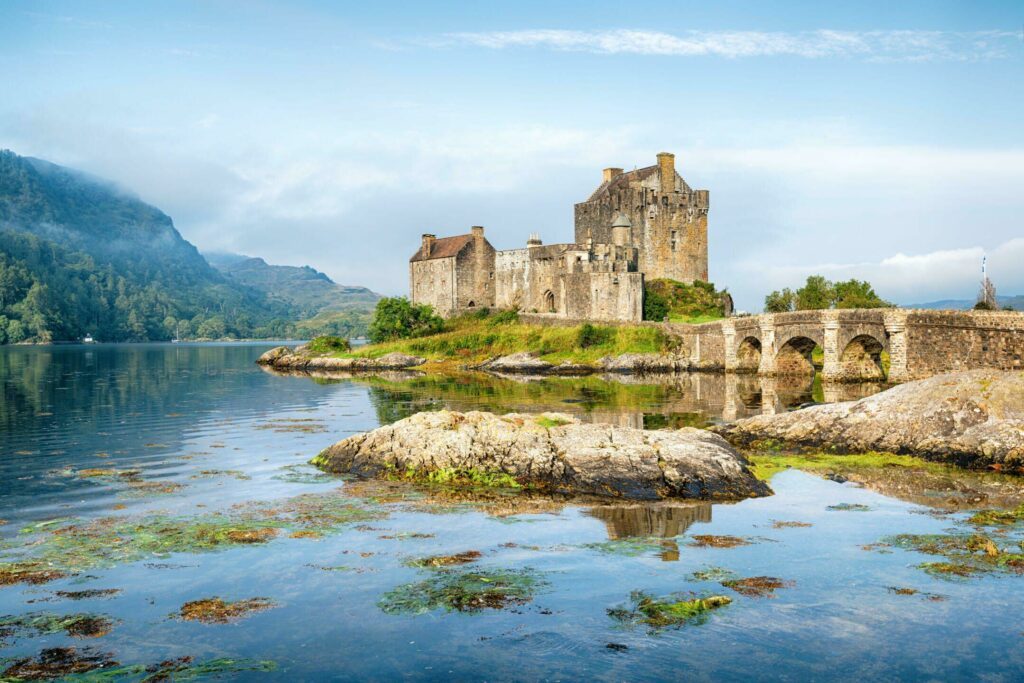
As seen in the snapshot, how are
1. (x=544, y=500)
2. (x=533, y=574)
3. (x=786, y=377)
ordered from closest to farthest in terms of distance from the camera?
(x=533, y=574)
(x=544, y=500)
(x=786, y=377)

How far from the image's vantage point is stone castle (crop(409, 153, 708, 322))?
221ft

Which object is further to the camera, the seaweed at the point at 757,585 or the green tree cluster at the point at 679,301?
the green tree cluster at the point at 679,301

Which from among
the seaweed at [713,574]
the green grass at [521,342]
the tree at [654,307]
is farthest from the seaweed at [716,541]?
the tree at [654,307]

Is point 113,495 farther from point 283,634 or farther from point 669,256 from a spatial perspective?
point 669,256

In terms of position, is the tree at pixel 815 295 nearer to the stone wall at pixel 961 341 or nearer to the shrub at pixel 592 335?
the shrub at pixel 592 335

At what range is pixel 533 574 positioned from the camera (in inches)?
460

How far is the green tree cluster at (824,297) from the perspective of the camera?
224 feet

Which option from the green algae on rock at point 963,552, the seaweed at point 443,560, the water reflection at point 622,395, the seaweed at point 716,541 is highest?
the water reflection at point 622,395

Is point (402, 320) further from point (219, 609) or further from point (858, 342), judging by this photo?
point (219, 609)

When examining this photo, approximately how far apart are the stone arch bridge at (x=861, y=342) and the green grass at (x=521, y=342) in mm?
2978

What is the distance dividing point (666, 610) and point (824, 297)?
2646 inches

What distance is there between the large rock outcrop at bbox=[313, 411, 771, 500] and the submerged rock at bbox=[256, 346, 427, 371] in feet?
170

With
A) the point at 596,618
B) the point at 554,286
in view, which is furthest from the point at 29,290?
the point at 596,618

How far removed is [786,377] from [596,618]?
1762 inches
